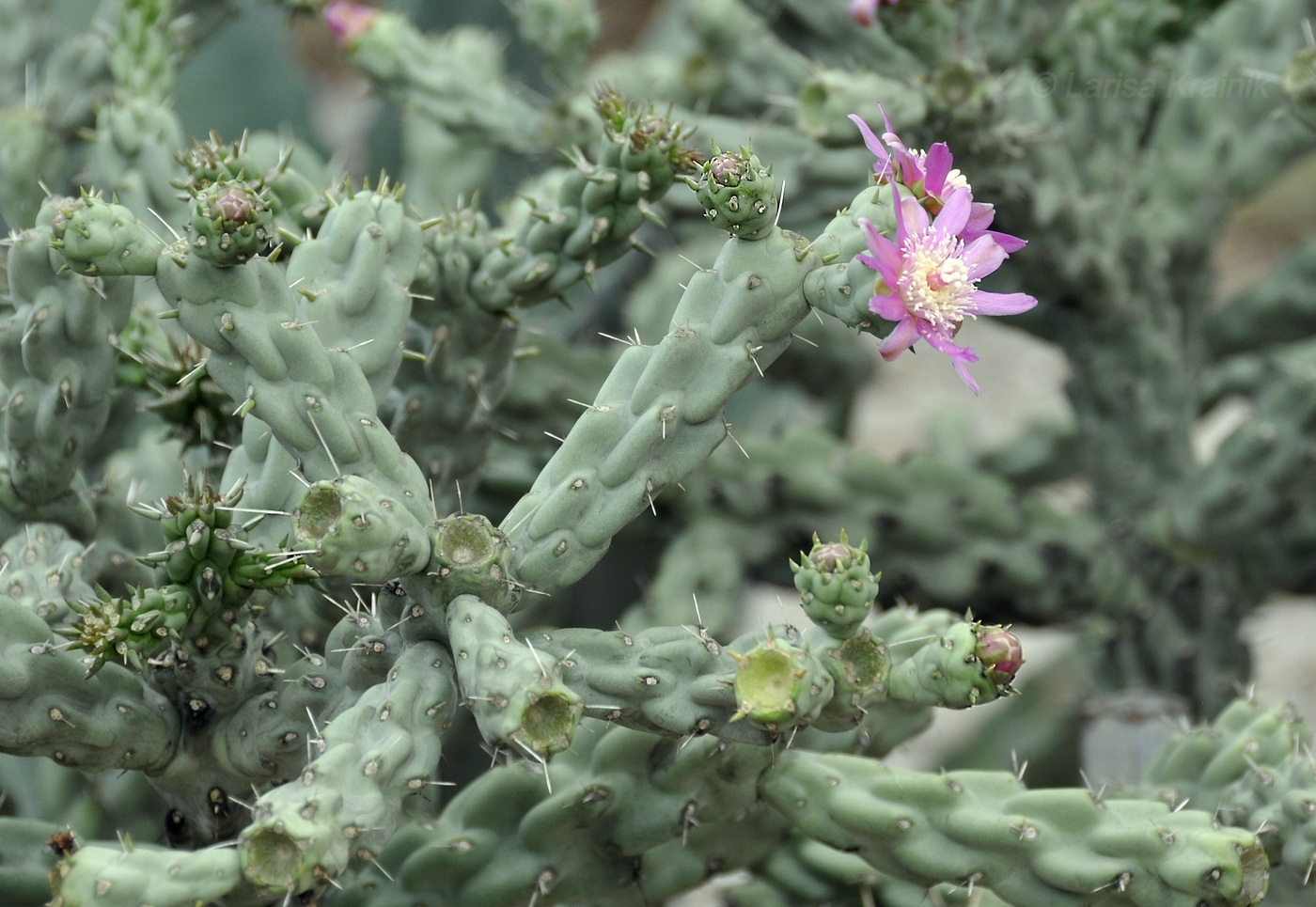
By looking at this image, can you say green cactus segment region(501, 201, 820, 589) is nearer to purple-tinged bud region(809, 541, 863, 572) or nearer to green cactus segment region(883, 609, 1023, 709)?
purple-tinged bud region(809, 541, 863, 572)

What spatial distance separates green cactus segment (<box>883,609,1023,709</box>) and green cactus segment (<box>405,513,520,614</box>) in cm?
41

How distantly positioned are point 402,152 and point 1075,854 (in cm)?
258

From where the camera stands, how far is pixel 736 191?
1.23m

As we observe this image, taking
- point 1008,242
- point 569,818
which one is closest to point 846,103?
point 1008,242

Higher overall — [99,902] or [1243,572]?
[99,902]

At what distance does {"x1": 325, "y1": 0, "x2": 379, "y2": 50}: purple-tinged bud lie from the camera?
2.45 m

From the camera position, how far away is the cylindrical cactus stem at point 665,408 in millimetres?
1289

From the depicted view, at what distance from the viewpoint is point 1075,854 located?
1470 mm

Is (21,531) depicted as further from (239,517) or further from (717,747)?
(717,747)

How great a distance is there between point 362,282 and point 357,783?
22.3 inches

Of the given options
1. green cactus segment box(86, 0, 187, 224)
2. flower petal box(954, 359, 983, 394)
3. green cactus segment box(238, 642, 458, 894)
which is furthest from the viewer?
green cactus segment box(86, 0, 187, 224)

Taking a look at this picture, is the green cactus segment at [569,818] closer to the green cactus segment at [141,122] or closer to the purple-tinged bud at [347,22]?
the green cactus segment at [141,122]

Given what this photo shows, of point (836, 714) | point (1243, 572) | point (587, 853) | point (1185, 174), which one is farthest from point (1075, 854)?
point (1185, 174)

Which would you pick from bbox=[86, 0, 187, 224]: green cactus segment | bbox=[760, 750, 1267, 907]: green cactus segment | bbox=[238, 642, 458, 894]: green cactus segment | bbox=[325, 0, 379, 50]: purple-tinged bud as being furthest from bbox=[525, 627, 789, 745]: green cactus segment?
bbox=[325, 0, 379, 50]: purple-tinged bud
